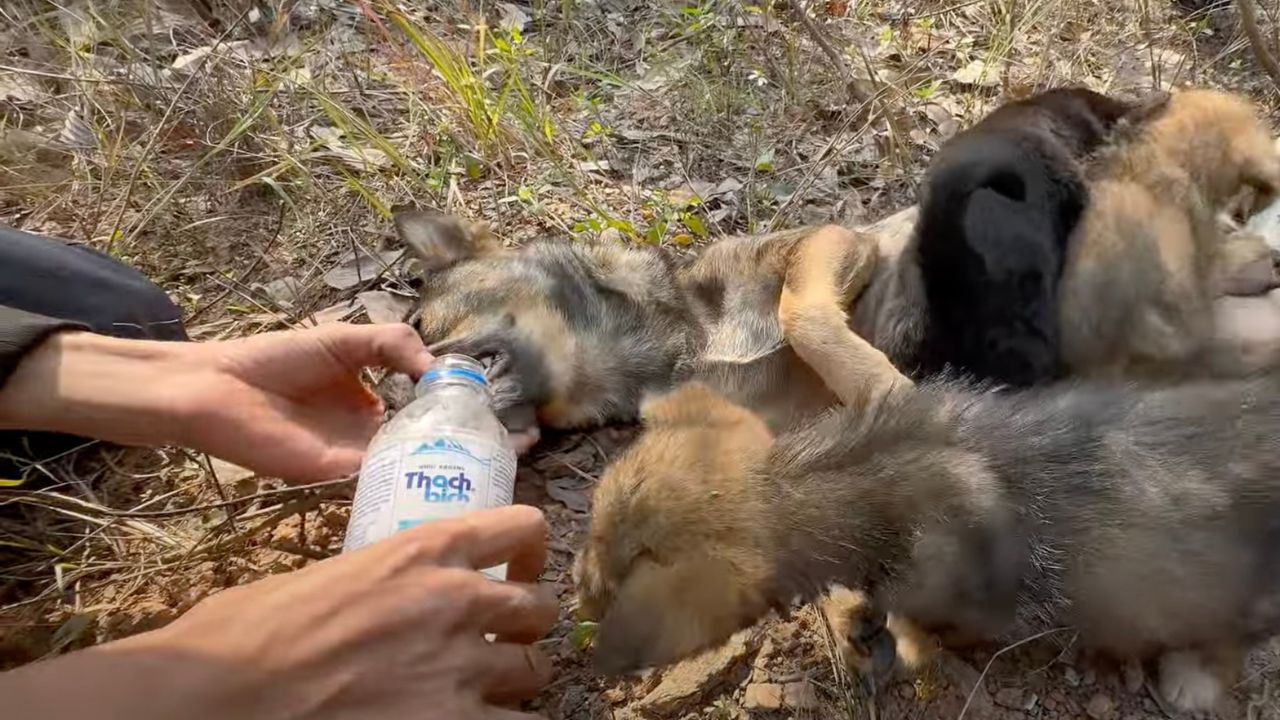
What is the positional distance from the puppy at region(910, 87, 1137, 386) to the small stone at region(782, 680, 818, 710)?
121 cm

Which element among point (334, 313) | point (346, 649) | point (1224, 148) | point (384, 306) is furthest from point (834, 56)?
point (346, 649)

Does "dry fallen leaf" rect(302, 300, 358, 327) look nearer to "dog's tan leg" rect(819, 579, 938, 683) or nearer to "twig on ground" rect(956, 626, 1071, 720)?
"dog's tan leg" rect(819, 579, 938, 683)

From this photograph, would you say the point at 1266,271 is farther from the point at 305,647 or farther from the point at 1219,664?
the point at 305,647

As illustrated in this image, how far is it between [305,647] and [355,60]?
3.78 meters

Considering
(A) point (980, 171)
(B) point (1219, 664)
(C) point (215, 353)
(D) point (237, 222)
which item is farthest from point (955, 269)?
(D) point (237, 222)

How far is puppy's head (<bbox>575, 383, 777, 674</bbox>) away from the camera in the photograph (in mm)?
2336

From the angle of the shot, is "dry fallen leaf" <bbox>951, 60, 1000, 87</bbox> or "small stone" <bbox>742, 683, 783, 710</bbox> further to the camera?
Answer: "dry fallen leaf" <bbox>951, 60, 1000, 87</bbox>

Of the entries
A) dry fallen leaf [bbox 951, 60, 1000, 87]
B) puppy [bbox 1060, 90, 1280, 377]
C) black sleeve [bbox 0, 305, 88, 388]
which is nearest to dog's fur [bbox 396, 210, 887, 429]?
puppy [bbox 1060, 90, 1280, 377]

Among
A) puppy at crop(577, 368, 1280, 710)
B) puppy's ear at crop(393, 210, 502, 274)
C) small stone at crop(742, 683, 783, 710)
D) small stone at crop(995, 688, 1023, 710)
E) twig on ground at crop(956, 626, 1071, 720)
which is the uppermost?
puppy's ear at crop(393, 210, 502, 274)

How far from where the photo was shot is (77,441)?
3328mm

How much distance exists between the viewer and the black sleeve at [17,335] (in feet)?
8.65

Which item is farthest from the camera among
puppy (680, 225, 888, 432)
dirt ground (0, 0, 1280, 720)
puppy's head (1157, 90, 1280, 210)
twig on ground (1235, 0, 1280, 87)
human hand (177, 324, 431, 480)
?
twig on ground (1235, 0, 1280, 87)

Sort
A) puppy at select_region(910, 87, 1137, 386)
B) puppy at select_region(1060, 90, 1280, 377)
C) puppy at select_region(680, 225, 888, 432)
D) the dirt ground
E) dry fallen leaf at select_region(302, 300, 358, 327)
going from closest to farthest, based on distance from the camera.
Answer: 1. the dirt ground
2. puppy at select_region(910, 87, 1137, 386)
3. puppy at select_region(1060, 90, 1280, 377)
4. puppy at select_region(680, 225, 888, 432)
5. dry fallen leaf at select_region(302, 300, 358, 327)

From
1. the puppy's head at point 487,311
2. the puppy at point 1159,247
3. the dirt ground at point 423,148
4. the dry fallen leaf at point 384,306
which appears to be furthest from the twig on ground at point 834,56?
the dry fallen leaf at point 384,306
